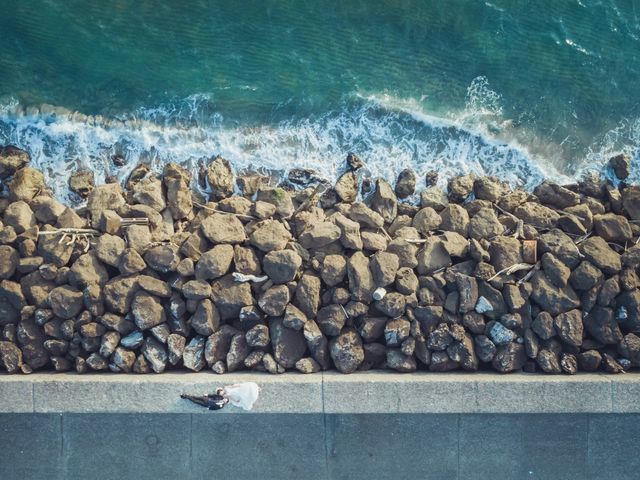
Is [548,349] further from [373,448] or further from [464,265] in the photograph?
[373,448]

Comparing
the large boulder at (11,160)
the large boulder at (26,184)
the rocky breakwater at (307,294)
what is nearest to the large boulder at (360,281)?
the rocky breakwater at (307,294)

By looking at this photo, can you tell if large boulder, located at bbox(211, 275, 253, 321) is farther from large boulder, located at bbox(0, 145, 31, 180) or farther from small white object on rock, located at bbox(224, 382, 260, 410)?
large boulder, located at bbox(0, 145, 31, 180)

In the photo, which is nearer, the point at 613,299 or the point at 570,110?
the point at 613,299

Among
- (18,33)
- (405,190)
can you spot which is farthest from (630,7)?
(18,33)

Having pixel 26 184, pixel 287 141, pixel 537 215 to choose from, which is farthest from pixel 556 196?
pixel 26 184

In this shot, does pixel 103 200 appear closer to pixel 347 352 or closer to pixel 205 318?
pixel 205 318

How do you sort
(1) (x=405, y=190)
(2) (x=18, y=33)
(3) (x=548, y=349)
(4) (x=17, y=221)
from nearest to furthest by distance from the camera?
1. (3) (x=548, y=349)
2. (4) (x=17, y=221)
3. (1) (x=405, y=190)
4. (2) (x=18, y=33)
